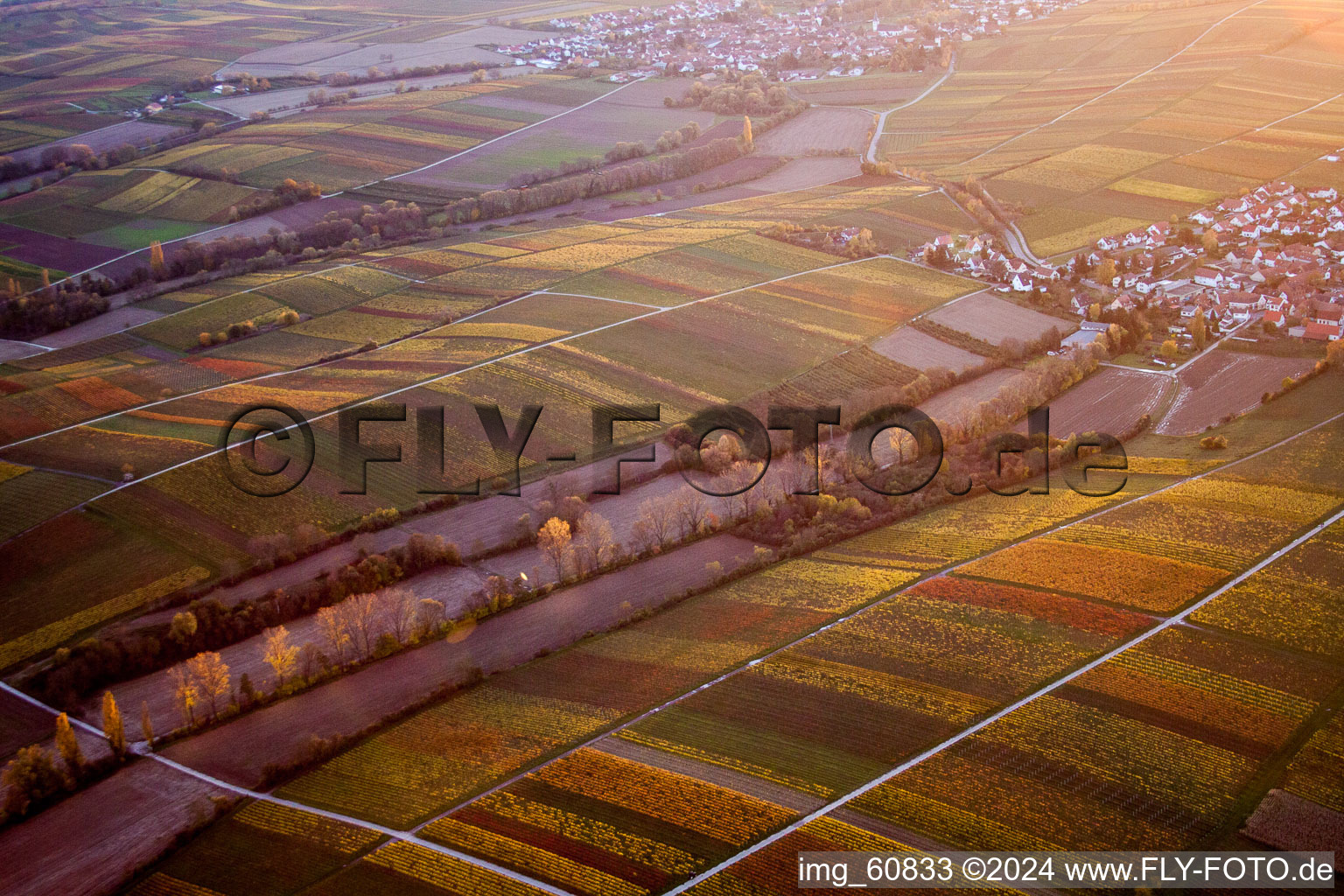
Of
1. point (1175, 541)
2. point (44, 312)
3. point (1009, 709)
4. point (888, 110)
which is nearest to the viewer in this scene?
point (1009, 709)

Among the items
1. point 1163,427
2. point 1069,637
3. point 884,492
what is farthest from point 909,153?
point 1069,637

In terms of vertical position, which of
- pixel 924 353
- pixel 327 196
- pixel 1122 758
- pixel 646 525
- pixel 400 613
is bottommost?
pixel 1122 758

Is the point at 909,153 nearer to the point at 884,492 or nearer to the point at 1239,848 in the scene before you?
the point at 884,492

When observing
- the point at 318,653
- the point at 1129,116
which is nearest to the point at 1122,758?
the point at 318,653

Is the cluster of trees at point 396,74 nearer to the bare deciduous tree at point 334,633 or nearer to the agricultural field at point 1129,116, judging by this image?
the agricultural field at point 1129,116

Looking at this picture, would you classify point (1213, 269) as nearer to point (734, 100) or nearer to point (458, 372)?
point (458, 372)

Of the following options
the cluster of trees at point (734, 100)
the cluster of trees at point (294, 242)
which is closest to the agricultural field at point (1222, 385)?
the cluster of trees at point (294, 242)

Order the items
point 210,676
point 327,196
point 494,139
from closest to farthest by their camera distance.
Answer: point 210,676 → point 327,196 → point 494,139
